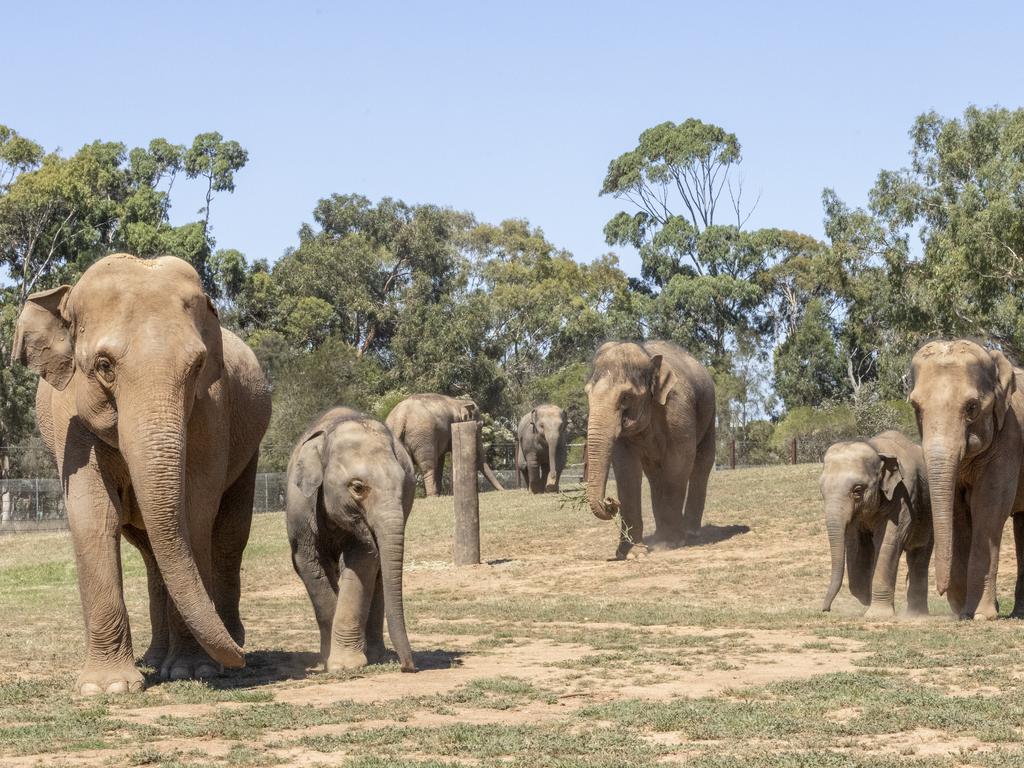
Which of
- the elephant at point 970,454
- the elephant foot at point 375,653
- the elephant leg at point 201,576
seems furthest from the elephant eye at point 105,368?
the elephant at point 970,454

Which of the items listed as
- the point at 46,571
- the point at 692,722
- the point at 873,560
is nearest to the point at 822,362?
the point at 46,571

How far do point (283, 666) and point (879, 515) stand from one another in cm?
683

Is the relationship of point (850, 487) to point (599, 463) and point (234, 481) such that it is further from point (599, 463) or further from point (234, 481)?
point (234, 481)

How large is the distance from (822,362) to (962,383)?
51933mm

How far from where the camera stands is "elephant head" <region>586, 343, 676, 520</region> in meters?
21.3

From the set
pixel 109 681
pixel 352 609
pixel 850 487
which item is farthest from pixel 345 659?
pixel 850 487

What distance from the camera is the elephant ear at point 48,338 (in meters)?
10.8

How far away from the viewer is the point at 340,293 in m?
70.0

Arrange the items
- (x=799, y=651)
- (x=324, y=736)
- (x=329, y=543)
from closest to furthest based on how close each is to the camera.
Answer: (x=324, y=736), (x=329, y=543), (x=799, y=651)

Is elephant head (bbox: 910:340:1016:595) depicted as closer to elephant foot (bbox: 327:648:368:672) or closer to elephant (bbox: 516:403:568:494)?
elephant foot (bbox: 327:648:368:672)

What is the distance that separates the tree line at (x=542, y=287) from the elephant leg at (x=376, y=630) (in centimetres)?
2555

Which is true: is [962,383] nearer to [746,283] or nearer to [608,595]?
[608,595]

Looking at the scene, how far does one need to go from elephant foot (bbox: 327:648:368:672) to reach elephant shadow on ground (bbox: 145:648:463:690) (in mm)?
107

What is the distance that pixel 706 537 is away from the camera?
78.8 ft
